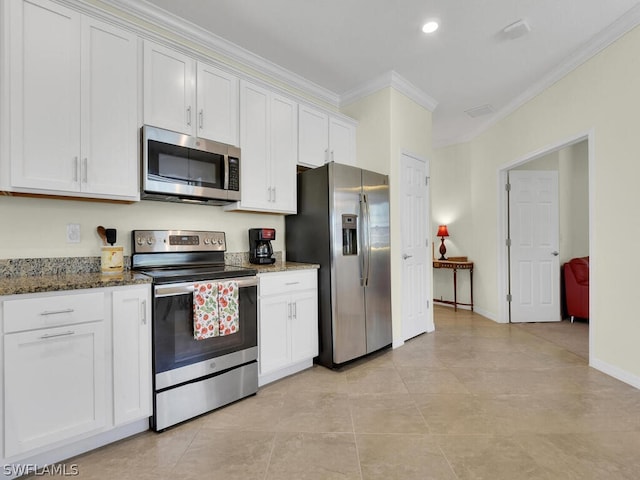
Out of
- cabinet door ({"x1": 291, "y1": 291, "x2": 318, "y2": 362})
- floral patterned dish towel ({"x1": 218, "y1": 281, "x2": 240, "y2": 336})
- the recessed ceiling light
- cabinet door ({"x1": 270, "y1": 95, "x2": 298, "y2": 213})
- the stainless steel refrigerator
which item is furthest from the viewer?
cabinet door ({"x1": 270, "y1": 95, "x2": 298, "y2": 213})

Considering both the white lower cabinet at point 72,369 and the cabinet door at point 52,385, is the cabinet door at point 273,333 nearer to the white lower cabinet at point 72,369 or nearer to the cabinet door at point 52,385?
the white lower cabinet at point 72,369

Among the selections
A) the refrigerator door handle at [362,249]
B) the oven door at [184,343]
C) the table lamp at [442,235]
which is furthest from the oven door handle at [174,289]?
the table lamp at [442,235]

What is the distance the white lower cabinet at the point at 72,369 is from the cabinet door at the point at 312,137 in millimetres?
1929

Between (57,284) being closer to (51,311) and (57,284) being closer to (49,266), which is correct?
(51,311)

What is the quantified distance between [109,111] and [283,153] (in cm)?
135

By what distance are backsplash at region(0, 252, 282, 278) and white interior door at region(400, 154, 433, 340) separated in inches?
106

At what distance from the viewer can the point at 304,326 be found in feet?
8.81

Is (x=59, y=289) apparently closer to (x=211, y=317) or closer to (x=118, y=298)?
(x=118, y=298)

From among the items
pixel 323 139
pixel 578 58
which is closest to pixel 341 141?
pixel 323 139

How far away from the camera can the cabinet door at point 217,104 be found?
2.38 m

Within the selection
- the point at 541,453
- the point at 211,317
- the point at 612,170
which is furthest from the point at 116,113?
the point at 612,170

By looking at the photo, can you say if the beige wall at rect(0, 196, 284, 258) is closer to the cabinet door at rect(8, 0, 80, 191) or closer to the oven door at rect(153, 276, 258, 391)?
the cabinet door at rect(8, 0, 80, 191)

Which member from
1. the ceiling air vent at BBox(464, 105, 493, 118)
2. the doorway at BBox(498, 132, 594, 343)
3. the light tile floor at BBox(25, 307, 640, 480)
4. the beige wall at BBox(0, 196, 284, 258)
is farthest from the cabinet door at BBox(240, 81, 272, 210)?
the doorway at BBox(498, 132, 594, 343)

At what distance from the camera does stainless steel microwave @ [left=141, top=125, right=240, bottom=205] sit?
2.11 meters
